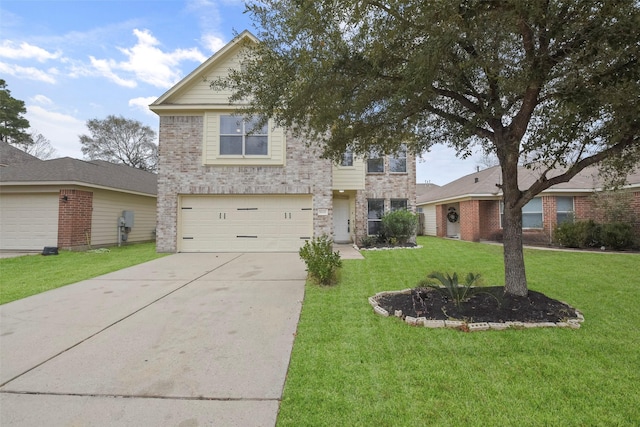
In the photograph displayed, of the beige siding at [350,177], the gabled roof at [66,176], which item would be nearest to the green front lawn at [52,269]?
the gabled roof at [66,176]

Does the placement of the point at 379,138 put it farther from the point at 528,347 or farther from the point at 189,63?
the point at 189,63

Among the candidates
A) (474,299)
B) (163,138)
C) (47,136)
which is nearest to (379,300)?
(474,299)

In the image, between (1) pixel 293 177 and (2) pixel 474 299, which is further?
(1) pixel 293 177

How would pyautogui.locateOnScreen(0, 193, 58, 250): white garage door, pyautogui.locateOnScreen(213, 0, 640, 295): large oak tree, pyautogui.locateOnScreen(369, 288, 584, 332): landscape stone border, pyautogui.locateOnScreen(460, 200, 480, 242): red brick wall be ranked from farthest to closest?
pyautogui.locateOnScreen(460, 200, 480, 242): red brick wall → pyautogui.locateOnScreen(0, 193, 58, 250): white garage door → pyautogui.locateOnScreen(369, 288, 584, 332): landscape stone border → pyautogui.locateOnScreen(213, 0, 640, 295): large oak tree

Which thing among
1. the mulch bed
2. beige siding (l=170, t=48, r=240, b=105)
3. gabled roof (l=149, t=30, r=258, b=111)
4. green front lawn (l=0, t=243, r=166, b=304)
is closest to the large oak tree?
the mulch bed

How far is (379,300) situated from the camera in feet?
17.5

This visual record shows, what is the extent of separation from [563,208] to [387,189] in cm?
806

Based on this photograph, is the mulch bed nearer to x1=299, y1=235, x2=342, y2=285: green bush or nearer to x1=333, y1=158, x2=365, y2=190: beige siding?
x1=299, y1=235, x2=342, y2=285: green bush

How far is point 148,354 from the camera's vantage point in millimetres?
3525

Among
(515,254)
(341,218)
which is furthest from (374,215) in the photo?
(515,254)

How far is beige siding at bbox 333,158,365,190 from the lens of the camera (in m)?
13.9

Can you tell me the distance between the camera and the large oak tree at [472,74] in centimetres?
352

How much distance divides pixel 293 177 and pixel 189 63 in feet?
19.1

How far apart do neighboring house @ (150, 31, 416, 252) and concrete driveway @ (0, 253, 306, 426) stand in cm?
536
